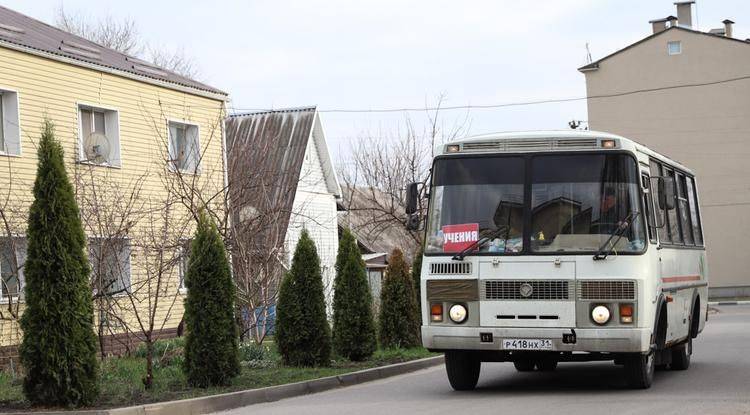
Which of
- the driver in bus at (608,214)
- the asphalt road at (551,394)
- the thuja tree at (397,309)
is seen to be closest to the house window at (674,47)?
the thuja tree at (397,309)

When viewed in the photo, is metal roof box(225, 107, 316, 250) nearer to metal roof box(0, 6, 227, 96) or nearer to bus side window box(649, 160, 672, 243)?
metal roof box(0, 6, 227, 96)

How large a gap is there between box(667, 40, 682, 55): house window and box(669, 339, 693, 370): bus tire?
3923 centimetres

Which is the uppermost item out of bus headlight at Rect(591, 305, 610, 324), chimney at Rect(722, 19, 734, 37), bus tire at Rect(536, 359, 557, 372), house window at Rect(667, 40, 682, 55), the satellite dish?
chimney at Rect(722, 19, 734, 37)

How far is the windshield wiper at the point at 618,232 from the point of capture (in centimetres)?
1312

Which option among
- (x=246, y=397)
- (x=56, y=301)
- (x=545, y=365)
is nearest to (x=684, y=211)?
(x=545, y=365)

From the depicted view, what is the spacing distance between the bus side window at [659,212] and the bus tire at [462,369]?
274cm

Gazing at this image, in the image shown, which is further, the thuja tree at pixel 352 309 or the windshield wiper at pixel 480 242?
the thuja tree at pixel 352 309

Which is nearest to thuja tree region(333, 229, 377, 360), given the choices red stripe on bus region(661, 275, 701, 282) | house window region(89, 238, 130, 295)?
house window region(89, 238, 130, 295)

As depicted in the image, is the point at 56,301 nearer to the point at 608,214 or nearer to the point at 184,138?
the point at 608,214

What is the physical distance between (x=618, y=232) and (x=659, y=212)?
124cm

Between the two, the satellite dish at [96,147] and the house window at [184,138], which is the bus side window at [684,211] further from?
the house window at [184,138]

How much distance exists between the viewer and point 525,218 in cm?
1352

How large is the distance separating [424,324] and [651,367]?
2816 mm

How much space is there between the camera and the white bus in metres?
13.1
